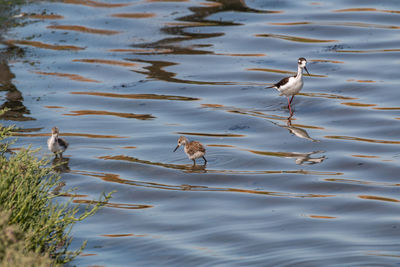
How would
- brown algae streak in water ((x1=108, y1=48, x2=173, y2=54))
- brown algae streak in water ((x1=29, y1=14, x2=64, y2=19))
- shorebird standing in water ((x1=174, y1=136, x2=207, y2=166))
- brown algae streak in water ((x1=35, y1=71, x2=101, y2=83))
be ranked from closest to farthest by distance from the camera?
shorebird standing in water ((x1=174, y1=136, x2=207, y2=166)) → brown algae streak in water ((x1=35, y1=71, x2=101, y2=83)) → brown algae streak in water ((x1=108, y1=48, x2=173, y2=54)) → brown algae streak in water ((x1=29, y1=14, x2=64, y2=19))

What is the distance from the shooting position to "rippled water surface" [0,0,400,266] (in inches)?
478

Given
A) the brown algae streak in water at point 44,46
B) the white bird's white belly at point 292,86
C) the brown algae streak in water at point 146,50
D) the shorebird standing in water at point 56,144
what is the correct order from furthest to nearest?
1. the brown algae streak in water at point 44,46
2. the brown algae streak in water at point 146,50
3. the white bird's white belly at point 292,86
4. the shorebird standing in water at point 56,144

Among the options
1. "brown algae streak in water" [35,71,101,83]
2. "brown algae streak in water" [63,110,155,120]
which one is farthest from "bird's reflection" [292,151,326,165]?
"brown algae streak in water" [35,71,101,83]

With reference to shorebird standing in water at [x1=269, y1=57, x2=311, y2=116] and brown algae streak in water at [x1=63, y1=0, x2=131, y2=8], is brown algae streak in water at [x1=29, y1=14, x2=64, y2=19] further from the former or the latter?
shorebird standing in water at [x1=269, y1=57, x2=311, y2=116]

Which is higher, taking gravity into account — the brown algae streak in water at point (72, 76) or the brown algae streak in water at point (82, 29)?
the brown algae streak in water at point (82, 29)

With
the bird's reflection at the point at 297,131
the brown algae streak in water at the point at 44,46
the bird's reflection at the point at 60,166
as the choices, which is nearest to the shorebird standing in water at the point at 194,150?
the bird's reflection at the point at 60,166

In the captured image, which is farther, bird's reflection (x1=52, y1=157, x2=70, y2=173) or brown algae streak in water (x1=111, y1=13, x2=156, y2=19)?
brown algae streak in water (x1=111, y1=13, x2=156, y2=19)

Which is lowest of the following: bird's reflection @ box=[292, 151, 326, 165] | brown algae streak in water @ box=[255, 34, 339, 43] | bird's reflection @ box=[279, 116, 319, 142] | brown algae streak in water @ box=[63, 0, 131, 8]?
bird's reflection @ box=[292, 151, 326, 165]

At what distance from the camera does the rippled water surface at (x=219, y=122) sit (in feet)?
39.8

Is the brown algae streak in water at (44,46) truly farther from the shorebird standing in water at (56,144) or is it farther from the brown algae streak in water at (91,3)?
the shorebird standing in water at (56,144)

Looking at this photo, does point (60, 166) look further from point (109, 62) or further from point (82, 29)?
point (82, 29)

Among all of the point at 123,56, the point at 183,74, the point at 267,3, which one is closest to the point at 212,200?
the point at 183,74

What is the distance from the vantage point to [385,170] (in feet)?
49.4

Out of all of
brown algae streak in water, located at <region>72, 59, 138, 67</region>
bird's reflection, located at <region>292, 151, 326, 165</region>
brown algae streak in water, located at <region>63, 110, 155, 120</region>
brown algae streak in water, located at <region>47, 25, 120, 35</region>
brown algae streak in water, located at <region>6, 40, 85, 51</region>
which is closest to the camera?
bird's reflection, located at <region>292, 151, 326, 165</region>
